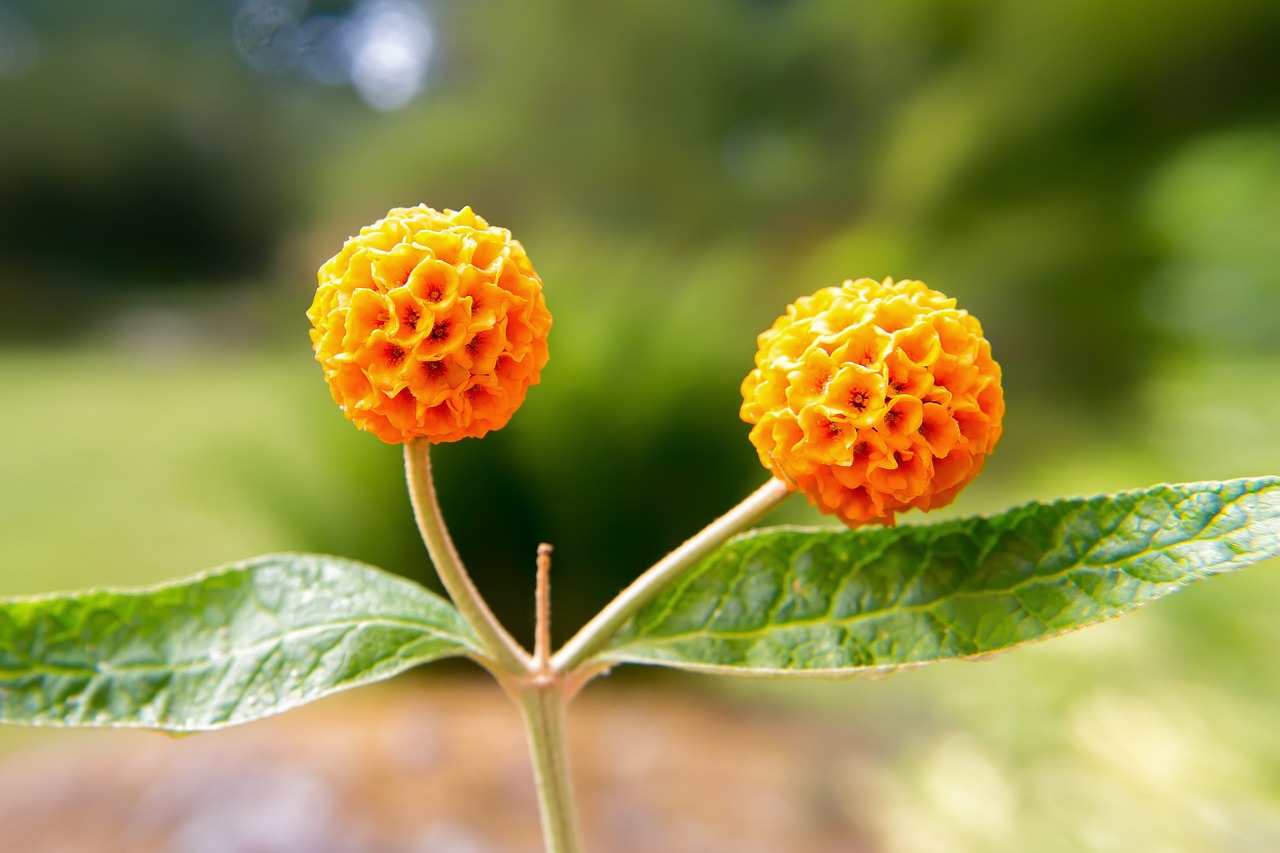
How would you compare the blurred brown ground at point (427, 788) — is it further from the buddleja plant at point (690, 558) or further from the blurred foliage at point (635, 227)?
the buddleja plant at point (690, 558)

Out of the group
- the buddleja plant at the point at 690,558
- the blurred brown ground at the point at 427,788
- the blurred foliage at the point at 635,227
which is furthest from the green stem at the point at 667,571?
the blurred foliage at the point at 635,227

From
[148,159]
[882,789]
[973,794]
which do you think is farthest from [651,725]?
[148,159]

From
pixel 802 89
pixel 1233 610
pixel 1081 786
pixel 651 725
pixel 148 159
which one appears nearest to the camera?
pixel 1081 786

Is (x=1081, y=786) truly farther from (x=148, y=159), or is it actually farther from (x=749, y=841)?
(x=148, y=159)

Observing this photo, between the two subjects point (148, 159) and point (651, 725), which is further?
point (148, 159)

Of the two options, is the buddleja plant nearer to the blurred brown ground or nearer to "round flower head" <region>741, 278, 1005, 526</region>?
"round flower head" <region>741, 278, 1005, 526</region>
